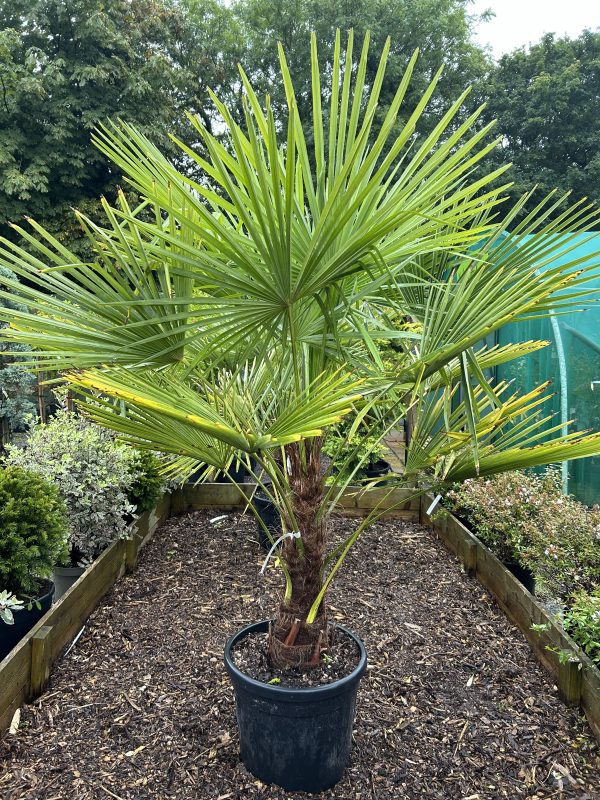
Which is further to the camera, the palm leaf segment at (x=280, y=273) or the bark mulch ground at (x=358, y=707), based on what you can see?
the bark mulch ground at (x=358, y=707)

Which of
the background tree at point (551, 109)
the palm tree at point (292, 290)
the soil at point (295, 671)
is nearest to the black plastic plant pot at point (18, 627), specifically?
the soil at point (295, 671)

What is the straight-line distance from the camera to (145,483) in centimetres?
381

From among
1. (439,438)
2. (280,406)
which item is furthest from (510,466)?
(280,406)

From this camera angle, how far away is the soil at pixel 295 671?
1.96 m

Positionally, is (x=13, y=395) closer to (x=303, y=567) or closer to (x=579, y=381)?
(x=579, y=381)

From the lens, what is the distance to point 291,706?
6.13 ft

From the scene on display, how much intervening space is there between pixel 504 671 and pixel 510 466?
116 cm

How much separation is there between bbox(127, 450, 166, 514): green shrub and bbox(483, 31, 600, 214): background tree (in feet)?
67.8

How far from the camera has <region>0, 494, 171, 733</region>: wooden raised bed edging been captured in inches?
85.9

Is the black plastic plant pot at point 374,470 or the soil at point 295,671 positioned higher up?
the soil at point 295,671

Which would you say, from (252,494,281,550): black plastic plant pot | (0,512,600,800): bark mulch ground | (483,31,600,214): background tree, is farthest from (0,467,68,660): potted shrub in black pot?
(483,31,600,214): background tree

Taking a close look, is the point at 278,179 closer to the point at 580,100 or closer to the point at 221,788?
the point at 221,788

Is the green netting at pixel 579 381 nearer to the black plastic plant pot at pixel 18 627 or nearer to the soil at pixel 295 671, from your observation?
the soil at pixel 295 671

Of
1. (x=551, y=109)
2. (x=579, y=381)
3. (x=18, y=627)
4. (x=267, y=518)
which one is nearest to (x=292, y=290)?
(x=18, y=627)
